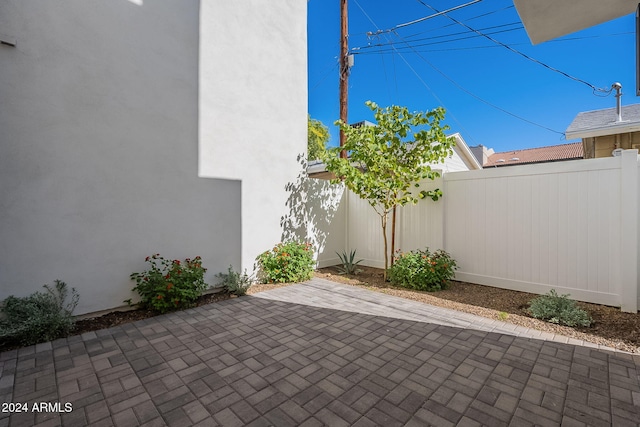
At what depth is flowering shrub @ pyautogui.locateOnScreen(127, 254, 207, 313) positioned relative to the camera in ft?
13.2

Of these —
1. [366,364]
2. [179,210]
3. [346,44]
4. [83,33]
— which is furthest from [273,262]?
[346,44]

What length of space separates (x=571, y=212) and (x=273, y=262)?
4980 millimetres

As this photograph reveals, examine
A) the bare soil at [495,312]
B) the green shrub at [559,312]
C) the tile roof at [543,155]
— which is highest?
the tile roof at [543,155]

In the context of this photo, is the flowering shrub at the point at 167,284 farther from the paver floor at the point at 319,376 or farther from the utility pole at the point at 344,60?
the utility pole at the point at 344,60

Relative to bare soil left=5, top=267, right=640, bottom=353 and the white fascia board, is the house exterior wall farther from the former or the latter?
the white fascia board

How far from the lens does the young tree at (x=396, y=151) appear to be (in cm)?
528

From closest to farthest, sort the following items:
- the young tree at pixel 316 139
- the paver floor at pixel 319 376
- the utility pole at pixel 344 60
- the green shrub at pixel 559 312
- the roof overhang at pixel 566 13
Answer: the paver floor at pixel 319 376, the roof overhang at pixel 566 13, the green shrub at pixel 559 312, the utility pole at pixel 344 60, the young tree at pixel 316 139

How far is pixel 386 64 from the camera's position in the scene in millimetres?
10648

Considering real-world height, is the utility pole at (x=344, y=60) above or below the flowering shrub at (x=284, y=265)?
above

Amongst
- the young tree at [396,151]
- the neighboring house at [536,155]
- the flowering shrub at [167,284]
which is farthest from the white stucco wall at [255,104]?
the neighboring house at [536,155]

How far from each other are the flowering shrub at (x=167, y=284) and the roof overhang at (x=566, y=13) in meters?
5.18

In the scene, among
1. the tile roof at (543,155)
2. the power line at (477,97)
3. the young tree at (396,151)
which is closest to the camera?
the young tree at (396,151)

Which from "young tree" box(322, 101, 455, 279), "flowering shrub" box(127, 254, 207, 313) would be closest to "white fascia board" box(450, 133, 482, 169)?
"young tree" box(322, 101, 455, 279)

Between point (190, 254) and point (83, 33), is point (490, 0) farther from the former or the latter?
point (190, 254)
